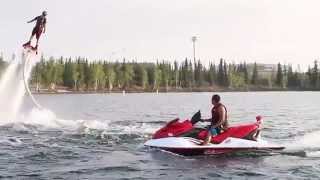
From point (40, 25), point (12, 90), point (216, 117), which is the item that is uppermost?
point (40, 25)

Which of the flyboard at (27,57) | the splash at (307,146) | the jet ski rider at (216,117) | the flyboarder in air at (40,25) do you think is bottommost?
the splash at (307,146)

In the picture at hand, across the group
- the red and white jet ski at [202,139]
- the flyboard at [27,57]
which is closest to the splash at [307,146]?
the red and white jet ski at [202,139]

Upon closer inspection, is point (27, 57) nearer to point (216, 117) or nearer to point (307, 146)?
point (216, 117)

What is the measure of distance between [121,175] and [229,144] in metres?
5.30

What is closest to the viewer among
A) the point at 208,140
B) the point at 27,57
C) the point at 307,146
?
the point at 208,140

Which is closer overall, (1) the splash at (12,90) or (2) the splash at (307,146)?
(2) the splash at (307,146)

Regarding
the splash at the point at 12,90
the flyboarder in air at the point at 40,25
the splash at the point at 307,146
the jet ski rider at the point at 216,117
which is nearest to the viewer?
the jet ski rider at the point at 216,117

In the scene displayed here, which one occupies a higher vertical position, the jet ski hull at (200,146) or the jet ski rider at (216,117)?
the jet ski rider at (216,117)

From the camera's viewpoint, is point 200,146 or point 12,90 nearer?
point 200,146

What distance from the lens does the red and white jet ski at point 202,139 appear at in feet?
71.4

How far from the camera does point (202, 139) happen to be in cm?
2203

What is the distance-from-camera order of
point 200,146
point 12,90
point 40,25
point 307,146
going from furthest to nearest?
point 12,90 → point 40,25 → point 307,146 → point 200,146

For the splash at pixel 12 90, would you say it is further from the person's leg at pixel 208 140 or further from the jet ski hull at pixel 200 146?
the person's leg at pixel 208 140

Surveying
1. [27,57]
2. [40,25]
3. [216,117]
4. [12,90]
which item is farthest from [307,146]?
[12,90]
